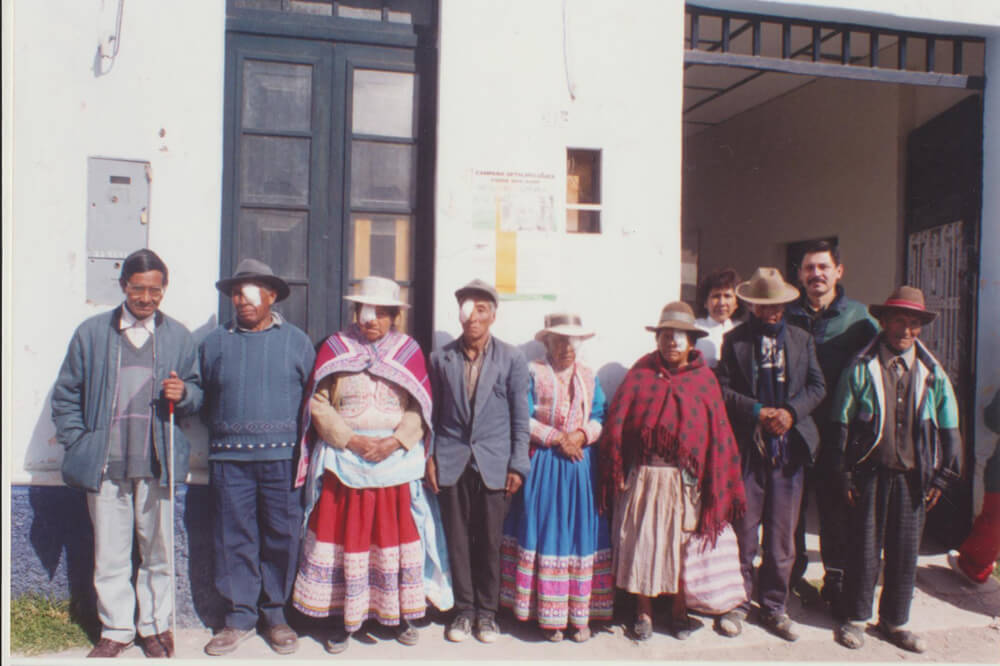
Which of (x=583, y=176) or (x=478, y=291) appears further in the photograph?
(x=583, y=176)

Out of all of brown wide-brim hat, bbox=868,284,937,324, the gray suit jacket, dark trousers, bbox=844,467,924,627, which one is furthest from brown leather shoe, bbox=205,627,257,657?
brown wide-brim hat, bbox=868,284,937,324

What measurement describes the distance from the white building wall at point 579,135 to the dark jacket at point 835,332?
0.79 metres

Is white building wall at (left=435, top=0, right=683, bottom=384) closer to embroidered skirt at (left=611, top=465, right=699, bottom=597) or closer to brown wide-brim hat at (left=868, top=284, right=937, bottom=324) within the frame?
embroidered skirt at (left=611, top=465, right=699, bottom=597)

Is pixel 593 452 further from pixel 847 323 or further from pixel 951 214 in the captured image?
pixel 951 214

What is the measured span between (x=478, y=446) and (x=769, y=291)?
1795 mm

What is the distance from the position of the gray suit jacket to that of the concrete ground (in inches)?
33.4

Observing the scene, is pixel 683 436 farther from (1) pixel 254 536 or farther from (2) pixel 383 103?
(2) pixel 383 103

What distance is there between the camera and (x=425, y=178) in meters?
4.46

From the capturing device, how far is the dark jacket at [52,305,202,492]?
354 cm

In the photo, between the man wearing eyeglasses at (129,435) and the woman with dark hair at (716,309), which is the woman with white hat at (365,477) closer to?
the man wearing eyeglasses at (129,435)

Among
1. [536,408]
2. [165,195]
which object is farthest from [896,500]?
[165,195]

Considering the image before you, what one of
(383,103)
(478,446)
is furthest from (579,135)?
(478,446)

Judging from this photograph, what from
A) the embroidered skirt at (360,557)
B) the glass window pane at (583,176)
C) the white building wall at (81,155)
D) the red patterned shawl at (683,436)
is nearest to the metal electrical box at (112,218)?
the white building wall at (81,155)

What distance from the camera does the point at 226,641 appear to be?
146 inches
